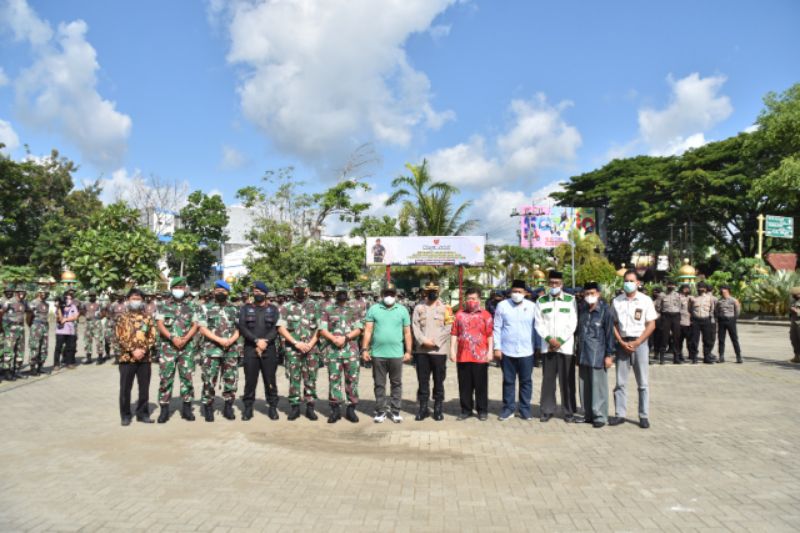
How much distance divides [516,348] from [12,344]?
946 centimetres

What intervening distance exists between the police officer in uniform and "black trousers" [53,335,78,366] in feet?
23.6

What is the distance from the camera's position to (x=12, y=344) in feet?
37.1

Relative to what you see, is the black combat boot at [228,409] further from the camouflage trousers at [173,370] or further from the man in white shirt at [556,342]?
the man in white shirt at [556,342]

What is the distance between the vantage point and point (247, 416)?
8008 mm

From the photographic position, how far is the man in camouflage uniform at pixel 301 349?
26.4ft

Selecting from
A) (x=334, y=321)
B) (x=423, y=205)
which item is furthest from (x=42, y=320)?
(x=423, y=205)

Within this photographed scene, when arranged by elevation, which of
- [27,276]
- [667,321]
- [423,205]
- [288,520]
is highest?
[423,205]

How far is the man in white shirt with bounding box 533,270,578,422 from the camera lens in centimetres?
782

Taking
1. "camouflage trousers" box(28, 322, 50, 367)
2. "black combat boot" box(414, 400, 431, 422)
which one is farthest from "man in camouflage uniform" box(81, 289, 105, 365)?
"black combat boot" box(414, 400, 431, 422)

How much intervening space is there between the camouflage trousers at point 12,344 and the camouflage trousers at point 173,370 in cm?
512

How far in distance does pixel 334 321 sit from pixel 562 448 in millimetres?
3246

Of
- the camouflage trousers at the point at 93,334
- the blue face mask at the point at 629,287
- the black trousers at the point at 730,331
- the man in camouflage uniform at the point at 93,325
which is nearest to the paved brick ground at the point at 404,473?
the blue face mask at the point at 629,287

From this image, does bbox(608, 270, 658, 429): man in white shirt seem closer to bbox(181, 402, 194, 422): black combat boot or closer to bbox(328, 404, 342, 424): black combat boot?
bbox(328, 404, 342, 424): black combat boot

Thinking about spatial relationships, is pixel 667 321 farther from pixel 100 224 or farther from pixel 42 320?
pixel 100 224
